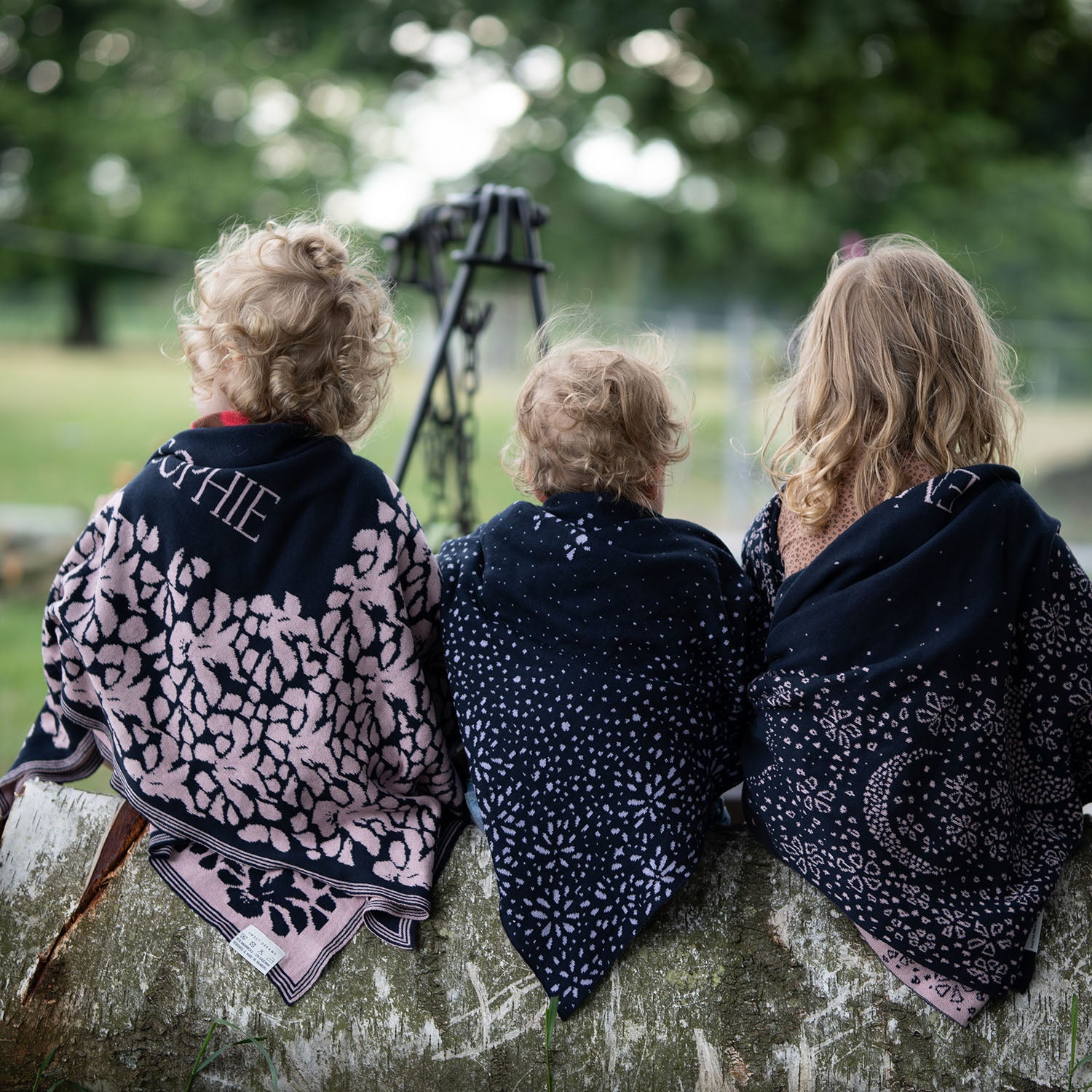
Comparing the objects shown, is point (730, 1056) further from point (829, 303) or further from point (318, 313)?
point (318, 313)

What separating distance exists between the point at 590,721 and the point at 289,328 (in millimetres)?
824

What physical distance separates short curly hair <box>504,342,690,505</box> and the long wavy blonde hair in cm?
20

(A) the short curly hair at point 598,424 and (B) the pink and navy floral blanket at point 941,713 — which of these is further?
(A) the short curly hair at point 598,424

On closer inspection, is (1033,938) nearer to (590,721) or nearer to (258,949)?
(590,721)

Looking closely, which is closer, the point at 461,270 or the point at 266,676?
the point at 266,676

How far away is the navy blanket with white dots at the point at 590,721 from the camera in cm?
173

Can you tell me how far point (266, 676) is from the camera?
5.92ft

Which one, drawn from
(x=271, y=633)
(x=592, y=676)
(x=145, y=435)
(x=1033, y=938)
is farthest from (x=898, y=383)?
(x=145, y=435)

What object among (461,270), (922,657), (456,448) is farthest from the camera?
(456,448)

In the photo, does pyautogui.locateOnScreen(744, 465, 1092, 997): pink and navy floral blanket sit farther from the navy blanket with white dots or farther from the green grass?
the green grass

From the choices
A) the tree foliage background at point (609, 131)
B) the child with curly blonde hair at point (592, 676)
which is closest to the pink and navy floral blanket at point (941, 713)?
the child with curly blonde hair at point (592, 676)

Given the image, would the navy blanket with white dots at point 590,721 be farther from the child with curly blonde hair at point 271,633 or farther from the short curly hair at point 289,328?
the short curly hair at point 289,328

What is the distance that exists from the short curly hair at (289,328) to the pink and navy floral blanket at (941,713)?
86 centimetres

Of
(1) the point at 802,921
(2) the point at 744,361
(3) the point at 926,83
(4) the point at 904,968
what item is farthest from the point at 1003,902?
(3) the point at 926,83
